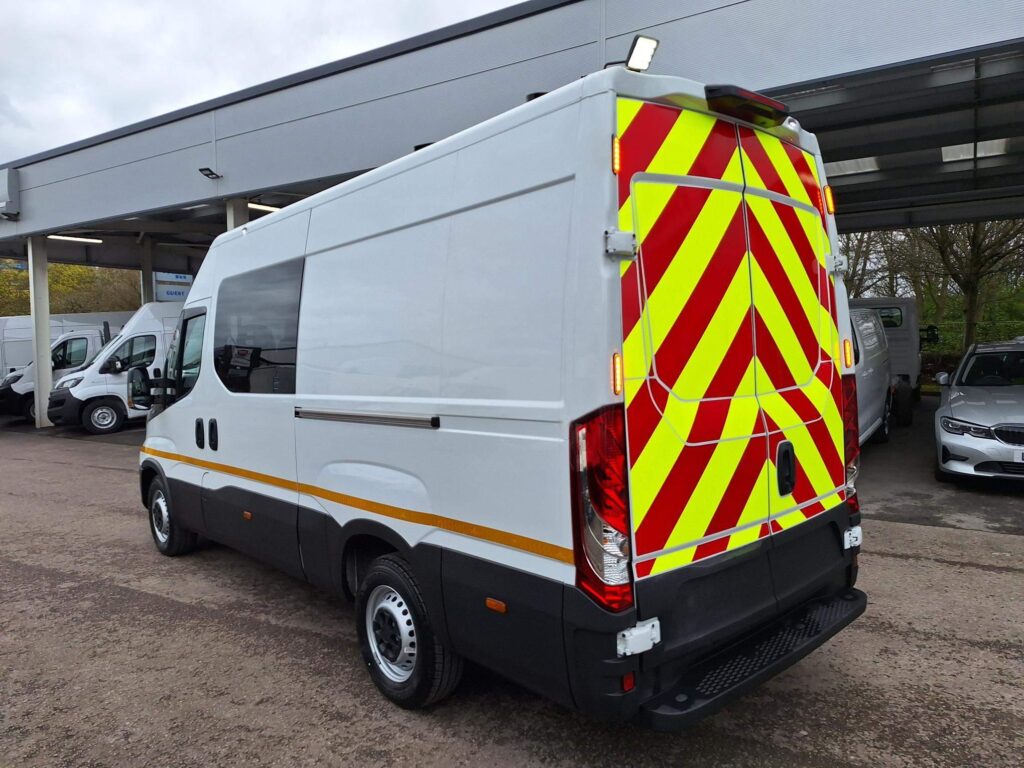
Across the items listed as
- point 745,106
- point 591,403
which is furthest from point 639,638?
point 745,106

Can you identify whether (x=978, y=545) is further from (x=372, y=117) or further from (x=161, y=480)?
(x=372, y=117)

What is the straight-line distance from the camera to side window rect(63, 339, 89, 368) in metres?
17.6

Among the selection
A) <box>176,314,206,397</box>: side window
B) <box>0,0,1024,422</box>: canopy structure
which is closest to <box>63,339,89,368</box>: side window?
<box>0,0,1024,422</box>: canopy structure

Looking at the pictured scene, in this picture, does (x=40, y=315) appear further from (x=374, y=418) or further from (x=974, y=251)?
(x=974, y=251)

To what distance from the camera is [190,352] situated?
4.99 meters

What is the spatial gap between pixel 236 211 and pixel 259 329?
27.6 feet

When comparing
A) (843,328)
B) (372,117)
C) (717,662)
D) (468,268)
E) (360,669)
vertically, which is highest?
(372,117)

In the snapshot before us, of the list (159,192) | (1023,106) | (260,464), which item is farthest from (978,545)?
(159,192)

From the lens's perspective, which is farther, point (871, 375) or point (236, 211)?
point (236, 211)

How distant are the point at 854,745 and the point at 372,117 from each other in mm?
9137

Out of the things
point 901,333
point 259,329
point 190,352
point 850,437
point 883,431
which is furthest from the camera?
point 901,333

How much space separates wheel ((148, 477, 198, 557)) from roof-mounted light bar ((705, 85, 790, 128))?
475 centimetres

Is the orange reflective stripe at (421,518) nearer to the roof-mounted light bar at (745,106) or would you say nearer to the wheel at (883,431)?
the roof-mounted light bar at (745,106)

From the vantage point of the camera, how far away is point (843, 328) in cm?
332
